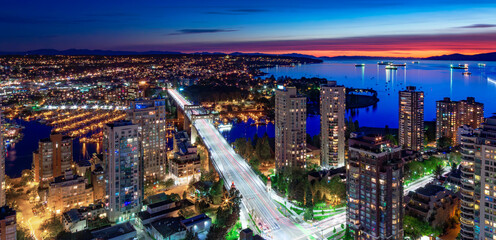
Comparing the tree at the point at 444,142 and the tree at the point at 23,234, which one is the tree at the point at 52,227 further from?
the tree at the point at 444,142

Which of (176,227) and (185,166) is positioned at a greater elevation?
(185,166)

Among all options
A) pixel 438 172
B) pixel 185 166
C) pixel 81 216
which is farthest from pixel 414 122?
pixel 81 216

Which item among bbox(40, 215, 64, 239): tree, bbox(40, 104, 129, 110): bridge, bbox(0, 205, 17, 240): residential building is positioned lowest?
bbox(40, 215, 64, 239): tree

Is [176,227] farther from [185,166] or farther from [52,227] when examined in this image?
[185,166]

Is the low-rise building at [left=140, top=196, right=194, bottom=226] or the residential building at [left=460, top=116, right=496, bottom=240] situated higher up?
the residential building at [left=460, top=116, right=496, bottom=240]

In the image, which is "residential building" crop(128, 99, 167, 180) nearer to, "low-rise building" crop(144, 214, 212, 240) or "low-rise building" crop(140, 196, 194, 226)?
"low-rise building" crop(140, 196, 194, 226)

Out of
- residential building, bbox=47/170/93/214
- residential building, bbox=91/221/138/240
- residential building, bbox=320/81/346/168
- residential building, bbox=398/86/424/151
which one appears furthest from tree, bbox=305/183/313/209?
residential building, bbox=398/86/424/151
